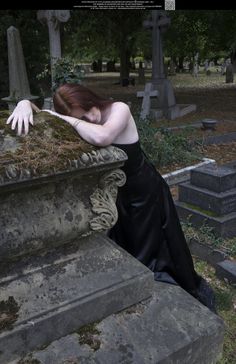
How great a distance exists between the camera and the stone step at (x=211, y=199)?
4363 mm

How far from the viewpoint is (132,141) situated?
2.30m

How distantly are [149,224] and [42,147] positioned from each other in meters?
0.97

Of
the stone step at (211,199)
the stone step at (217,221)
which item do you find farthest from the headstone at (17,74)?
the stone step at (217,221)

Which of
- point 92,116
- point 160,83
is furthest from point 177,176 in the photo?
point 160,83

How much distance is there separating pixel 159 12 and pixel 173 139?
204 inches

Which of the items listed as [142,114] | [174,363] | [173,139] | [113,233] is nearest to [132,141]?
[113,233]

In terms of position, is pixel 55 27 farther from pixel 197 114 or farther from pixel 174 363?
pixel 174 363

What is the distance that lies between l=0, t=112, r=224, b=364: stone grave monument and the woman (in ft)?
0.49

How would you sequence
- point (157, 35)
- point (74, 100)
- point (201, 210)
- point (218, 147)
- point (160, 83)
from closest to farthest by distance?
1. point (74, 100)
2. point (201, 210)
3. point (218, 147)
4. point (157, 35)
5. point (160, 83)

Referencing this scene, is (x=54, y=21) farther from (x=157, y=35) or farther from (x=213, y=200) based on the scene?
(x=213, y=200)

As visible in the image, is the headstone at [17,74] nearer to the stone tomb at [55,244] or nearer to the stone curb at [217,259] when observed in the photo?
the stone curb at [217,259]

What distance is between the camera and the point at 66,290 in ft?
6.08

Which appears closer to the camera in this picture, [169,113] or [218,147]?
[218,147]

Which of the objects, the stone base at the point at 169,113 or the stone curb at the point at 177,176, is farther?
the stone base at the point at 169,113
